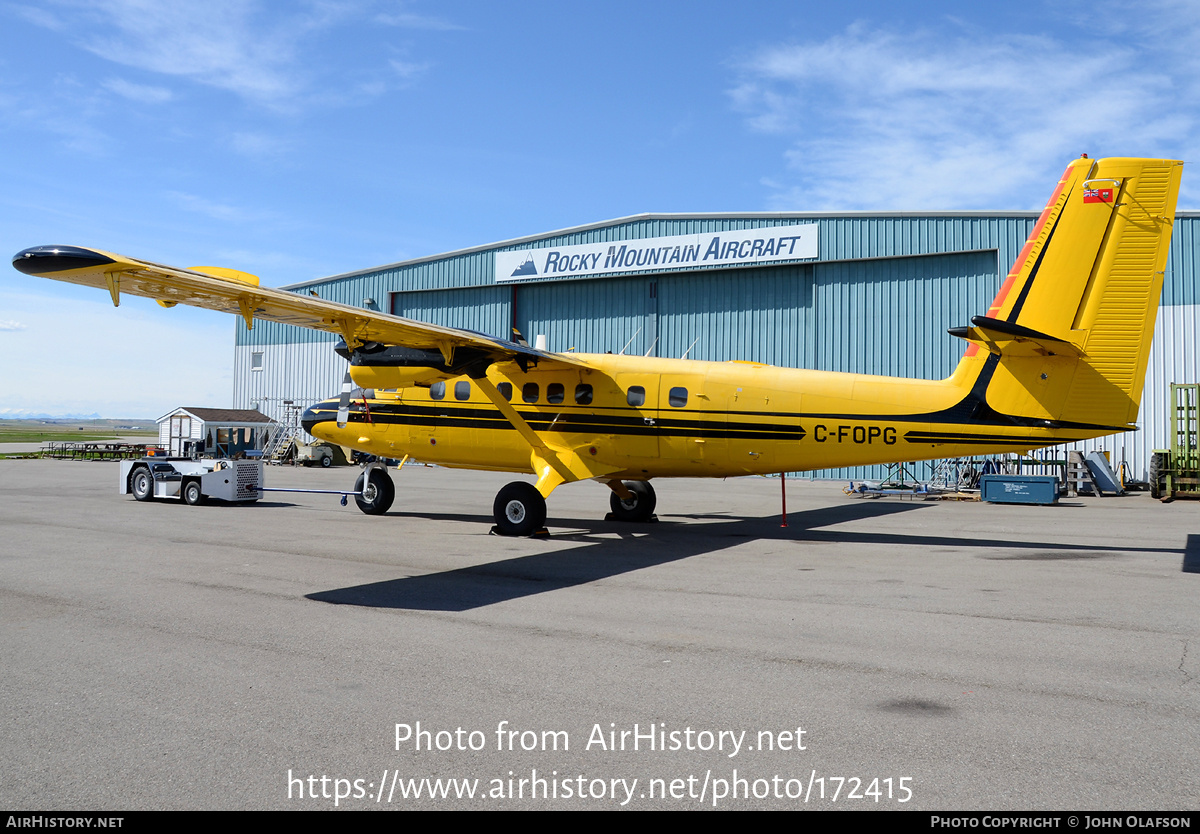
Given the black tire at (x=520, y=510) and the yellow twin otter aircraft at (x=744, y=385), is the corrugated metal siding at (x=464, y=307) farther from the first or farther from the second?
the black tire at (x=520, y=510)

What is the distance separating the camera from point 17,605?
29.4 feet

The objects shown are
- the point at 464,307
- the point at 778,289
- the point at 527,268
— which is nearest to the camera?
the point at 778,289

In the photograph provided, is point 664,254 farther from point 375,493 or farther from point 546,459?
point 546,459

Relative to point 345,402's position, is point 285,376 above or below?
above

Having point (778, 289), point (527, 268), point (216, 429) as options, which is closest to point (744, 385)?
point (778, 289)

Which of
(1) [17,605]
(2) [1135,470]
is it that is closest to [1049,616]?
(1) [17,605]

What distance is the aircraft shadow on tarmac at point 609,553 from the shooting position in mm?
9594

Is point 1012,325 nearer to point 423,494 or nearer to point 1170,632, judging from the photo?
point 1170,632

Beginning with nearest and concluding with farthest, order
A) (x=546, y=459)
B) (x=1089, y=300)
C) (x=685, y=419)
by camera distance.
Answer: (x=1089, y=300), (x=685, y=419), (x=546, y=459)

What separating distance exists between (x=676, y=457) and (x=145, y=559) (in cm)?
925

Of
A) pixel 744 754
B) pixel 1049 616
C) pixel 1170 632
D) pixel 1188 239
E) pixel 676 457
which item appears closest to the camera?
pixel 744 754

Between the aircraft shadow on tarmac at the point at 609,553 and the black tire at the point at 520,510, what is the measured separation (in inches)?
28.6

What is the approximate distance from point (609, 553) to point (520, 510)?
2.45 m

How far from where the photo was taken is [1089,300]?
12.4m
